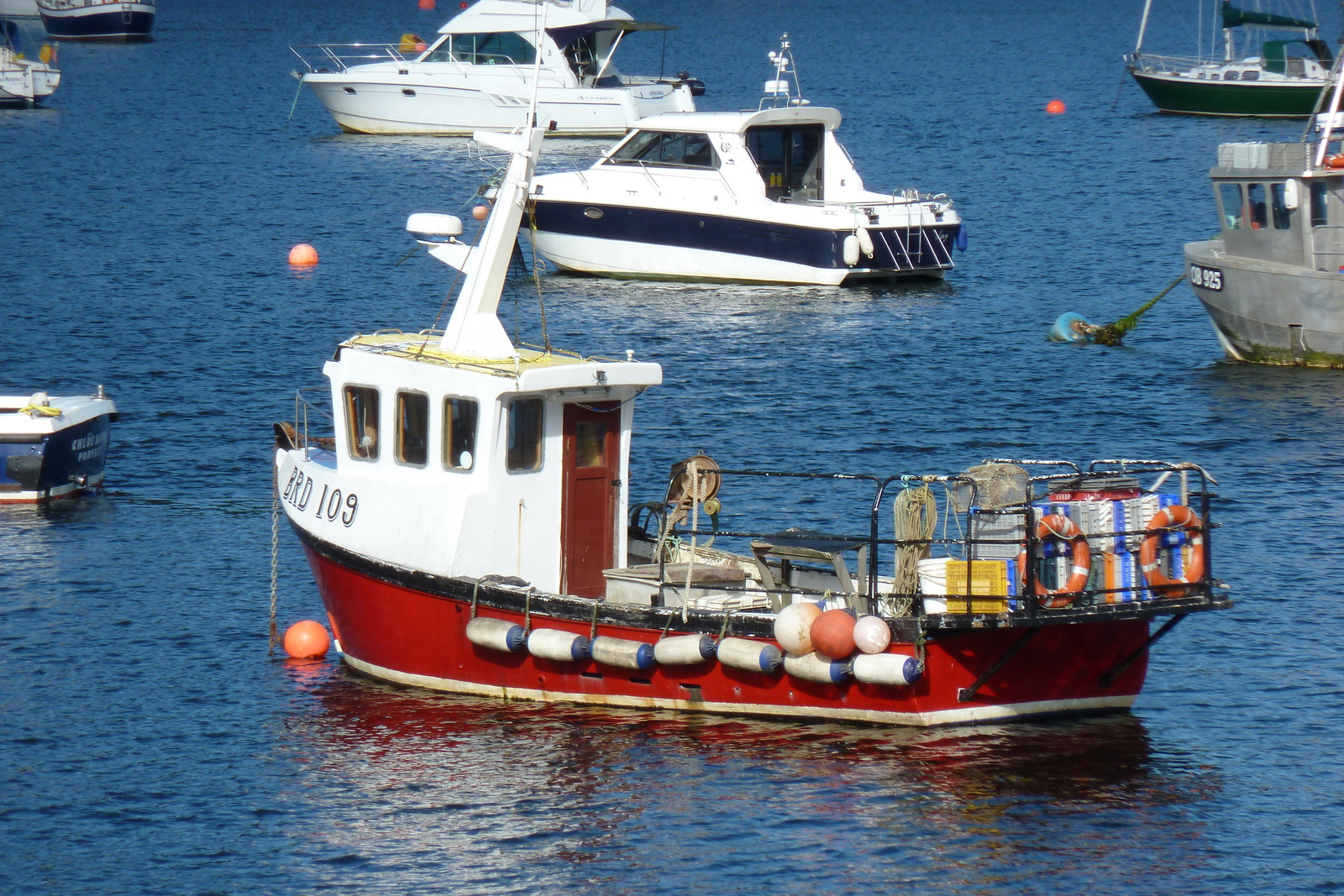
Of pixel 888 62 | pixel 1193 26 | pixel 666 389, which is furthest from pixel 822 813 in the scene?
pixel 1193 26

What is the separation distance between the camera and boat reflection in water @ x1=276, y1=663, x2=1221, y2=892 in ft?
45.2

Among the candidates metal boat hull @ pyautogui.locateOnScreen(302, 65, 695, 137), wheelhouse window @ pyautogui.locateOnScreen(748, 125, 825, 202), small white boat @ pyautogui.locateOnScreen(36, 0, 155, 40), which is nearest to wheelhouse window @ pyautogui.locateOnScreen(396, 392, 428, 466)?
wheelhouse window @ pyautogui.locateOnScreen(748, 125, 825, 202)

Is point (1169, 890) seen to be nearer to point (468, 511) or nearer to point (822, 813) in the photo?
point (822, 813)

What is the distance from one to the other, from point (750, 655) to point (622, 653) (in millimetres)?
1174

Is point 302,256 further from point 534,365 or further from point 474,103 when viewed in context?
point 534,365

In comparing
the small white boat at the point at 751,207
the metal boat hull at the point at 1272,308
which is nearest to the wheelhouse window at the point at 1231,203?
the metal boat hull at the point at 1272,308

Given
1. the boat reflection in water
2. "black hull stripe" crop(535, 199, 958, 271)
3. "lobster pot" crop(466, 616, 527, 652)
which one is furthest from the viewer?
"black hull stripe" crop(535, 199, 958, 271)

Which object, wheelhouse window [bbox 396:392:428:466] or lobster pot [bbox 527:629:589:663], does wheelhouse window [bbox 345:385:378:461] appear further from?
lobster pot [bbox 527:629:589:663]

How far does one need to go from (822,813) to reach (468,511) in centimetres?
430

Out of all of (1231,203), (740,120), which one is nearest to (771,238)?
(740,120)

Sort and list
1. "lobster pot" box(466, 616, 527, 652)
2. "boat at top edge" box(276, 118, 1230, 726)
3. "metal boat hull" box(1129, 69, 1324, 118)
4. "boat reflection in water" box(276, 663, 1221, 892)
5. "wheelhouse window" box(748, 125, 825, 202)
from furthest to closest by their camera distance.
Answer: "metal boat hull" box(1129, 69, 1324, 118) → "wheelhouse window" box(748, 125, 825, 202) → "lobster pot" box(466, 616, 527, 652) → "boat at top edge" box(276, 118, 1230, 726) → "boat reflection in water" box(276, 663, 1221, 892)

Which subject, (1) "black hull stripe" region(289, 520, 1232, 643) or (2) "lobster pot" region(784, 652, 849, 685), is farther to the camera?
(2) "lobster pot" region(784, 652, 849, 685)

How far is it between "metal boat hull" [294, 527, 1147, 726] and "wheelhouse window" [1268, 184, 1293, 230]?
17.6 metres

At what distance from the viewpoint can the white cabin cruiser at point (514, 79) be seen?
192ft
